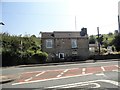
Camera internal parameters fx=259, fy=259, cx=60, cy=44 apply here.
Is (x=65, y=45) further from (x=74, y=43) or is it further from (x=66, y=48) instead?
(x=74, y=43)

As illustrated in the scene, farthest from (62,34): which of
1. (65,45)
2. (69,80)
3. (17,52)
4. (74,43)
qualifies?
(69,80)

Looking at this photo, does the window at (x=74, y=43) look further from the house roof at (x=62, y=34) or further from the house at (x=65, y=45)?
the house roof at (x=62, y=34)

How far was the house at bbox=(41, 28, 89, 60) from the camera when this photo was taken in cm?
4984

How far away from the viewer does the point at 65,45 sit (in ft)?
167

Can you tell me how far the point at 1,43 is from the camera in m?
41.0

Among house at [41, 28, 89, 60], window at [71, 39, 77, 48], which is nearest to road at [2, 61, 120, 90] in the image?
house at [41, 28, 89, 60]

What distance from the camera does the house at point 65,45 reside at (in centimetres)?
4984

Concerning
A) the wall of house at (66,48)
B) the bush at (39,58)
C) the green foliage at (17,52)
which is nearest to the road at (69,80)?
the green foliage at (17,52)

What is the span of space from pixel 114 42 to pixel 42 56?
28385 millimetres

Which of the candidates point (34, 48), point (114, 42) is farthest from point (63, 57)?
point (114, 42)

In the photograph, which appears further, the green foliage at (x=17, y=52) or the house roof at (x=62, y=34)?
the house roof at (x=62, y=34)

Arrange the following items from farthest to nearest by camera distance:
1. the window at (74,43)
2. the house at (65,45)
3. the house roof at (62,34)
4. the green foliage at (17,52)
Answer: the window at (74,43)
the house roof at (62,34)
the house at (65,45)
the green foliage at (17,52)

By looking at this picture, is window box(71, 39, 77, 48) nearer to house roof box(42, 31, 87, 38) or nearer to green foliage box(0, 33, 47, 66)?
house roof box(42, 31, 87, 38)

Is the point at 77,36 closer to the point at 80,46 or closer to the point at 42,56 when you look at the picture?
the point at 80,46
